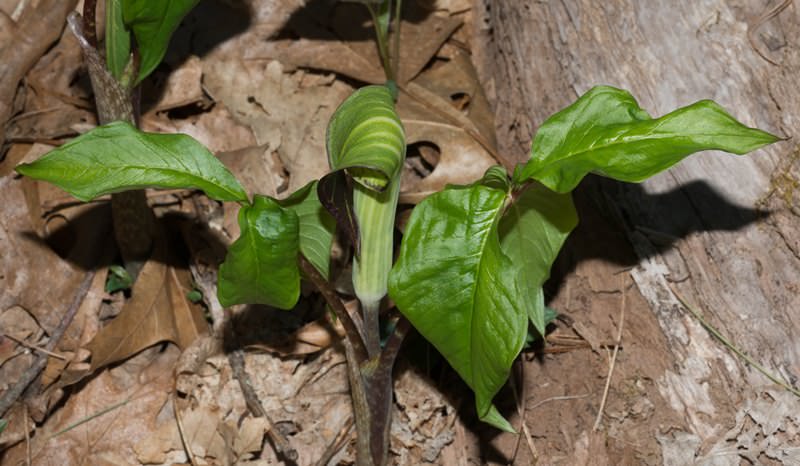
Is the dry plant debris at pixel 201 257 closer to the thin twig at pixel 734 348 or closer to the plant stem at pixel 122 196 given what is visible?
the plant stem at pixel 122 196

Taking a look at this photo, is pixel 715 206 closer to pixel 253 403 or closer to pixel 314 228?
pixel 314 228

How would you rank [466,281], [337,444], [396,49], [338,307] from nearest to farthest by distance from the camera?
[466,281]
[338,307]
[337,444]
[396,49]

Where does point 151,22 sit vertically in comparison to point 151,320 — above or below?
above

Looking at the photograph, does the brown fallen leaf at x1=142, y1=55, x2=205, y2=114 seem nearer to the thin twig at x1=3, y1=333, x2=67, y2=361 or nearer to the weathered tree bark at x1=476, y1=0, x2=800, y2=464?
the thin twig at x1=3, y1=333, x2=67, y2=361

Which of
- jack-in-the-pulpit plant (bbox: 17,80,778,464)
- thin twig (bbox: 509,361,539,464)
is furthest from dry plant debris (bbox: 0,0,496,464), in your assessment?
jack-in-the-pulpit plant (bbox: 17,80,778,464)

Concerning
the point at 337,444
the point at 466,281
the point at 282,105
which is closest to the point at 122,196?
the point at 282,105
